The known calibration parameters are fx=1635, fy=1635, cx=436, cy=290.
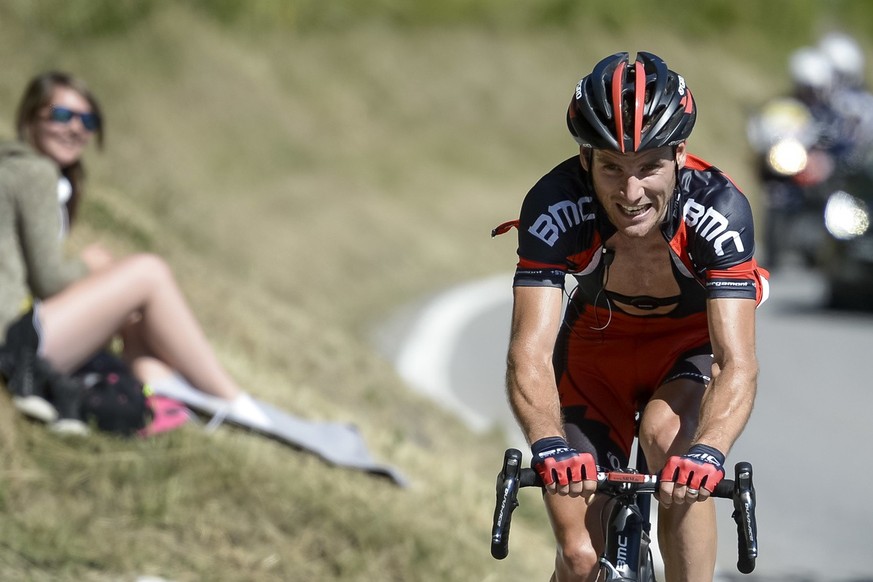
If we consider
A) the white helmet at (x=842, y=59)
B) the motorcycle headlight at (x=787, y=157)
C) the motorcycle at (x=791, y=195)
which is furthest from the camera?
the white helmet at (x=842, y=59)

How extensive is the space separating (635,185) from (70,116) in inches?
141

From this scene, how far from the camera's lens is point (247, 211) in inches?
760

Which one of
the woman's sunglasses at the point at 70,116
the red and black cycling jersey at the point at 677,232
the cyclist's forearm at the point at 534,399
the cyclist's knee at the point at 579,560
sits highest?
the woman's sunglasses at the point at 70,116

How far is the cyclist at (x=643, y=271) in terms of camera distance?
13.9 feet

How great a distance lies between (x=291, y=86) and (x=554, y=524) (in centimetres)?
2414

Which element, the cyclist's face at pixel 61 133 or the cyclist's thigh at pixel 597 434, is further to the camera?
the cyclist's face at pixel 61 133

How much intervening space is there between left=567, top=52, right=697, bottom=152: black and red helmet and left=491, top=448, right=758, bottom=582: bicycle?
85cm

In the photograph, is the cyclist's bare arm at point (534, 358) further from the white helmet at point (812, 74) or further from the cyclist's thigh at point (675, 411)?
the white helmet at point (812, 74)

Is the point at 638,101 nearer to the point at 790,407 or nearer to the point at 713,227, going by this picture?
the point at 713,227

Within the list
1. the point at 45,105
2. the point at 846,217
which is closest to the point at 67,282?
the point at 45,105

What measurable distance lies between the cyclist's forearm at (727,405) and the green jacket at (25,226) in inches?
128

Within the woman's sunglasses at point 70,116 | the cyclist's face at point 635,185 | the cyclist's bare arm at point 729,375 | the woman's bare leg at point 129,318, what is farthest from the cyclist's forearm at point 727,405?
the woman's sunglasses at point 70,116

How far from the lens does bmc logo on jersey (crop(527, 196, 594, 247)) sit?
4.41 m

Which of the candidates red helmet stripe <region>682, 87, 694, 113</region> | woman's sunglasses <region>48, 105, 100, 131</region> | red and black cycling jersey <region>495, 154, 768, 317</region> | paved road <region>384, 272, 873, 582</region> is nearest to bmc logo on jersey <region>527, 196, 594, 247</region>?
red and black cycling jersey <region>495, 154, 768, 317</region>
